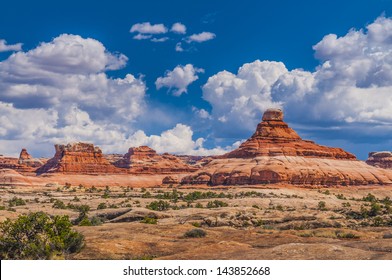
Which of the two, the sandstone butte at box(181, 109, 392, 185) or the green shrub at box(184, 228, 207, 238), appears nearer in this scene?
the green shrub at box(184, 228, 207, 238)

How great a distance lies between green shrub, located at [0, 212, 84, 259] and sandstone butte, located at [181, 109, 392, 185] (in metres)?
92.8

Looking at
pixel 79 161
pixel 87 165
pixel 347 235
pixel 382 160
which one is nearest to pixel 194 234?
pixel 347 235

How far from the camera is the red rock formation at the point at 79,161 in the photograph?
559ft

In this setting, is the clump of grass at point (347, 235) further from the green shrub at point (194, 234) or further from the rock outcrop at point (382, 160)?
the rock outcrop at point (382, 160)

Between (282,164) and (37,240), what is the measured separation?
102565 mm

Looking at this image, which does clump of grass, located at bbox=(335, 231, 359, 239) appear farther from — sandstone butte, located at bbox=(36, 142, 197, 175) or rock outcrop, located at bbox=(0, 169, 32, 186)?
sandstone butte, located at bbox=(36, 142, 197, 175)

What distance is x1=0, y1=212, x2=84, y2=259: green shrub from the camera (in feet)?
70.8

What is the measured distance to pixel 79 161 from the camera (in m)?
175

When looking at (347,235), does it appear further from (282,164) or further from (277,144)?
(277,144)

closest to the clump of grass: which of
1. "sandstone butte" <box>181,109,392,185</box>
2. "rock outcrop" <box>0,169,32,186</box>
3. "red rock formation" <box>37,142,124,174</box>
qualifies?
"sandstone butte" <box>181,109,392,185</box>

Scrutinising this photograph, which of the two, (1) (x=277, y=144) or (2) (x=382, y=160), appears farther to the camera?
(2) (x=382, y=160)

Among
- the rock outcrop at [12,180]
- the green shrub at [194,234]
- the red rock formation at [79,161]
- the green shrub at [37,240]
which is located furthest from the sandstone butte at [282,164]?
the green shrub at [37,240]
